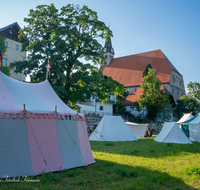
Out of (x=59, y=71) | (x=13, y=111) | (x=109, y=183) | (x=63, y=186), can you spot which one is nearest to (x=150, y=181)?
(x=109, y=183)

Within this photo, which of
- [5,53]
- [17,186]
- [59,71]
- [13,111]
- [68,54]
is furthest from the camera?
[5,53]

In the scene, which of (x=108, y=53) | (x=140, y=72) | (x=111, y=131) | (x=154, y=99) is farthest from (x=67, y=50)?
(x=108, y=53)

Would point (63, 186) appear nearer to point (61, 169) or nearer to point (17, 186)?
point (17, 186)

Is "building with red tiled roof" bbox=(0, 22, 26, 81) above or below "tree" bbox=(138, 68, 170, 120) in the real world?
above

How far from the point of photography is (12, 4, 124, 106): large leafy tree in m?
18.2

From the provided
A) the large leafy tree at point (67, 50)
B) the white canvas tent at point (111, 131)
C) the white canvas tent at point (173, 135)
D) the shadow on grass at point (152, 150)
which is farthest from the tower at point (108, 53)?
the shadow on grass at point (152, 150)

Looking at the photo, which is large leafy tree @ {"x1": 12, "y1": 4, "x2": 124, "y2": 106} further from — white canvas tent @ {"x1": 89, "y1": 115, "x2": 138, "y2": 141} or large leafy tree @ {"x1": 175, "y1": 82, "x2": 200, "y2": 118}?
large leafy tree @ {"x1": 175, "y1": 82, "x2": 200, "y2": 118}

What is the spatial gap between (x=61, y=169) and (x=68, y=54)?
1471 centimetres

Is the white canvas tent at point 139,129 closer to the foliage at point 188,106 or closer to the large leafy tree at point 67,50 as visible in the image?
the large leafy tree at point 67,50

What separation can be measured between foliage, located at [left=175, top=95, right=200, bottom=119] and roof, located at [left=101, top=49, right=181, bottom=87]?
989 cm

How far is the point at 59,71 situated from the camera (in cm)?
1741

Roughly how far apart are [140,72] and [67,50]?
41.0 meters

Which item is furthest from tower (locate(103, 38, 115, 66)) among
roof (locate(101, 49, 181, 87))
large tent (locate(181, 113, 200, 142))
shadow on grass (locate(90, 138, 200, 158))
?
shadow on grass (locate(90, 138, 200, 158))

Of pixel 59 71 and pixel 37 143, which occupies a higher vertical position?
pixel 59 71
